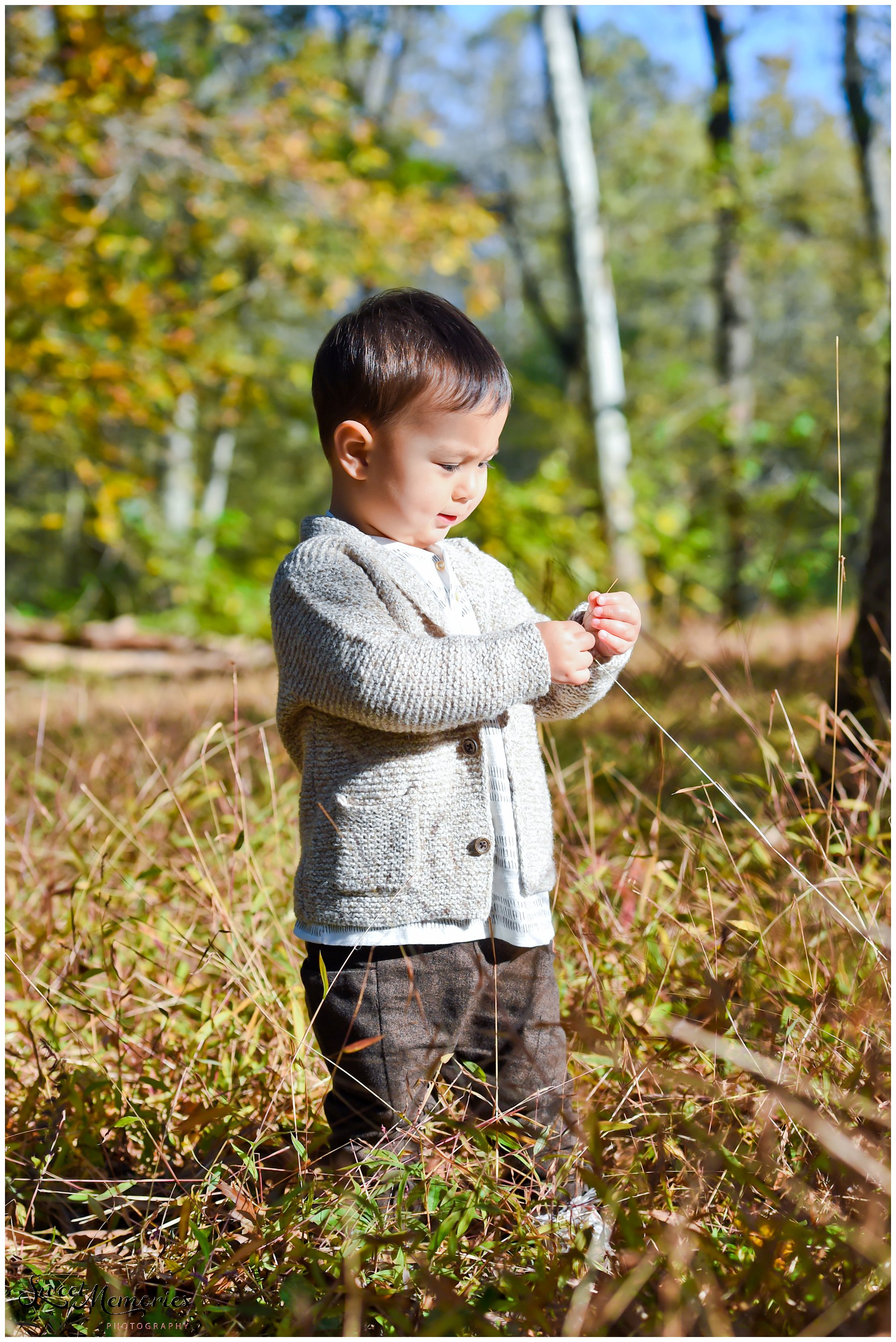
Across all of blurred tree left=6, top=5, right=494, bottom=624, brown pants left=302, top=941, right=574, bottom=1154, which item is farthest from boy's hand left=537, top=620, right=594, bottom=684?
blurred tree left=6, top=5, right=494, bottom=624

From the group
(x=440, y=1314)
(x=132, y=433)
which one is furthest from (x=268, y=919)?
(x=132, y=433)

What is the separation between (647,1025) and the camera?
1640mm

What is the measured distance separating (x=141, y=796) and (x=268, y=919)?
25.3 inches

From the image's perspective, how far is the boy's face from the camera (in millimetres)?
1435

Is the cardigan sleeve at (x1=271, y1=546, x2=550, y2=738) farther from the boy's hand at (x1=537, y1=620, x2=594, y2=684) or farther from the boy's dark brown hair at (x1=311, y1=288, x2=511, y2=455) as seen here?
the boy's dark brown hair at (x1=311, y1=288, x2=511, y2=455)

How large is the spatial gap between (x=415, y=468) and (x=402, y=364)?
5.7 inches

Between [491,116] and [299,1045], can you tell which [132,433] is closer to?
[491,116]

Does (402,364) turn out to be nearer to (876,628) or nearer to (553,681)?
(553,681)

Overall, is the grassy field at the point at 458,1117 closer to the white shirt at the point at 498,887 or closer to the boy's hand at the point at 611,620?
the white shirt at the point at 498,887

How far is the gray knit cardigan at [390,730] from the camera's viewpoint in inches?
52.4

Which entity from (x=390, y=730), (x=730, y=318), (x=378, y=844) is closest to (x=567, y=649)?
(x=390, y=730)

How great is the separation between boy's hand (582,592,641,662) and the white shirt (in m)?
0.20

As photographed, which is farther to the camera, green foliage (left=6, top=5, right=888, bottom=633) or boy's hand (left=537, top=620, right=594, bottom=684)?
green foliage (left=6, top=5, right=888, bottom=633)

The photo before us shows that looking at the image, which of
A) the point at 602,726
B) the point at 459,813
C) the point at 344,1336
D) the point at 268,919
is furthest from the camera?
the point at 602,726
